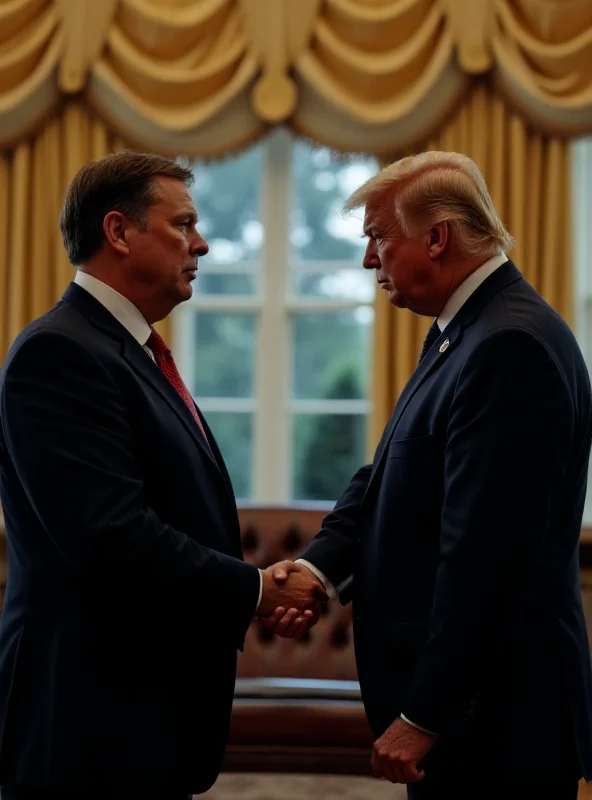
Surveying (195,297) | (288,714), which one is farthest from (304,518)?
(195,297)

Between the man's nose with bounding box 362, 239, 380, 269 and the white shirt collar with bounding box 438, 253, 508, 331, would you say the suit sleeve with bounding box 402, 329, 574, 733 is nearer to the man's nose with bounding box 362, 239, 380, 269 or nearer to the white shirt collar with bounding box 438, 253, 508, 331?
the white shirt collar with bounding box 438, 253, 508, 331

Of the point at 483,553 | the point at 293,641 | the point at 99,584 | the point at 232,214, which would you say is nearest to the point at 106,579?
the point at 99,584

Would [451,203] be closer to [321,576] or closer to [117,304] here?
[117,304]

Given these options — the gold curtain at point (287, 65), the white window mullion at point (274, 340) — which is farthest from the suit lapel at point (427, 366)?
the white window mullion at point (274, 340)

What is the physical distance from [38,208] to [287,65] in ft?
4.32

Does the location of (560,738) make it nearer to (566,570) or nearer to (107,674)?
(566,570)

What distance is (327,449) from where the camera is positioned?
17.0 ft

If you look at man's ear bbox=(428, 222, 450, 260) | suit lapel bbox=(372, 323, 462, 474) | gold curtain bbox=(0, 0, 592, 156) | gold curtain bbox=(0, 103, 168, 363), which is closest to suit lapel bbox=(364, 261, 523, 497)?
suit lapel bbox=(372, 323, 462, 474)

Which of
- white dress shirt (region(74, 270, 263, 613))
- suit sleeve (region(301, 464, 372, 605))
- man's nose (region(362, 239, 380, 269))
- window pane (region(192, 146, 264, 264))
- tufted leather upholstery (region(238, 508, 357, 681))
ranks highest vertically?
window pane (region(192, 146, 264, 264))

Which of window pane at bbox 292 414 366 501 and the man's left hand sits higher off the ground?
window pane at bbox 292 414 366 501

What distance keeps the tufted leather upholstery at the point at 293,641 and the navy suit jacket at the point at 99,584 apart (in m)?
1.67

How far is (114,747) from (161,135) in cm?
331

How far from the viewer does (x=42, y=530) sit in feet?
6.52

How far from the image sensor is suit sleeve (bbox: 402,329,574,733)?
6.14 ft
